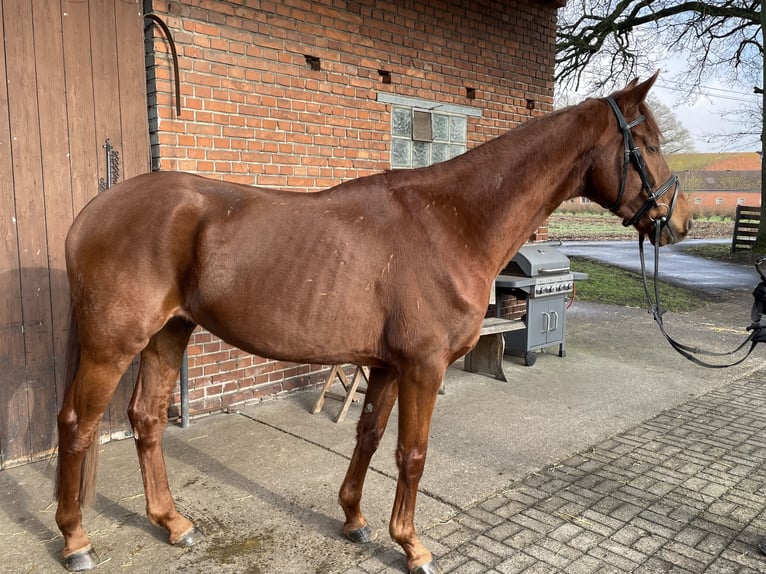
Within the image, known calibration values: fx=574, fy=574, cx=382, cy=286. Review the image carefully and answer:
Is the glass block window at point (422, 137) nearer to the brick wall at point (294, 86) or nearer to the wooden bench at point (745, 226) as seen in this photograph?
the brick wall at point (294, 86)

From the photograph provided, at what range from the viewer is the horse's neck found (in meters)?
2.52

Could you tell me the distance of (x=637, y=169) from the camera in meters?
2.49

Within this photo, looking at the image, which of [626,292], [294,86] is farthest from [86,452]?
[626,292]

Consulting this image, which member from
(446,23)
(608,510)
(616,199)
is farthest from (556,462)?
(446,23)

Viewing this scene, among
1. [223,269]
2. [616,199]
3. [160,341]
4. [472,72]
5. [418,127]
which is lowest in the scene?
[160,341]

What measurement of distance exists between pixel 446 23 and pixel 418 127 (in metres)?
1.14

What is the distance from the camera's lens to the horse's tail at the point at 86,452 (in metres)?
2.64

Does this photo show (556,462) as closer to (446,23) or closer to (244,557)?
(244,557)

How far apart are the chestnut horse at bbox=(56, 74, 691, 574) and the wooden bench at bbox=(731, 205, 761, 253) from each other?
19047 millimetres

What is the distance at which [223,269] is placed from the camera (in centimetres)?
242

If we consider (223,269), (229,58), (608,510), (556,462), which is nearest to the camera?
(223,269)

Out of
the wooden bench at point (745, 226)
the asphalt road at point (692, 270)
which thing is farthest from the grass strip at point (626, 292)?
the wooden bench at point (745, 226)

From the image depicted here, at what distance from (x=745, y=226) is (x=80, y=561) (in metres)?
21.9

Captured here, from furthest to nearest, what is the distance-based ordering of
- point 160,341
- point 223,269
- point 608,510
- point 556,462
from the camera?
point 556,462
point 608,510
point 160,341
point 223,269
